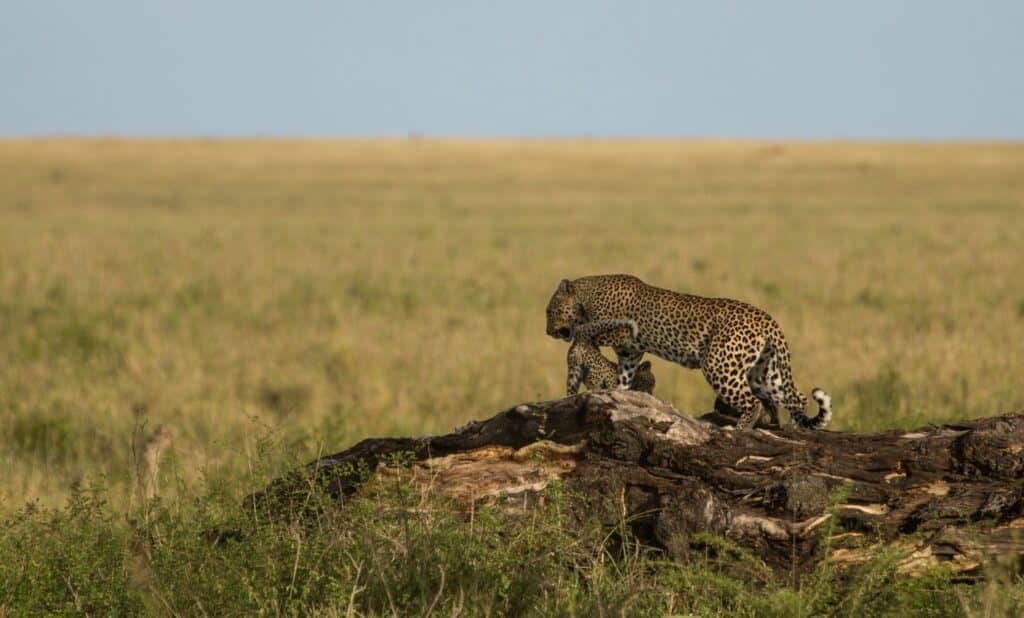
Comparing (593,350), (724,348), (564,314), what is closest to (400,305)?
(564,314)

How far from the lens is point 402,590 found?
4.99 meters

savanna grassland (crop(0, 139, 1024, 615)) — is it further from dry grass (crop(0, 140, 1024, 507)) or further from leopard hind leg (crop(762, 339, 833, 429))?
leopard hind leg (crop(762, 339, 833, 429))

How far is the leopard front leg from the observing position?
7090 mm

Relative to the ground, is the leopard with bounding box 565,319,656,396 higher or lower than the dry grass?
higher

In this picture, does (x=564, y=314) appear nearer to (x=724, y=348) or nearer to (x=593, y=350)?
(x=593, y=350)

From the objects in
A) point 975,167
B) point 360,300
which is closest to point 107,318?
point 360,300

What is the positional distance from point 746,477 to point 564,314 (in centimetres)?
230

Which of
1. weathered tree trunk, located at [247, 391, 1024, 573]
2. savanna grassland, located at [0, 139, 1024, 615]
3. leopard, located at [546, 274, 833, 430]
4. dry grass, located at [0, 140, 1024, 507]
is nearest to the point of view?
savanna grassland, located at [0, 139, 1024, 615]

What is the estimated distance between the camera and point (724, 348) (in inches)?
272

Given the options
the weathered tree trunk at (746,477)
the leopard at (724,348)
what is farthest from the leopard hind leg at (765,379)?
the weathered tree trunk at (746,477)

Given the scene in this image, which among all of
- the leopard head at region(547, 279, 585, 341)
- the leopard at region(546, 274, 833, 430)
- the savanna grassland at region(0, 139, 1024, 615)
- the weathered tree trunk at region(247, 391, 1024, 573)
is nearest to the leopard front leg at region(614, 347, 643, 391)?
the leopard at region(546, 274, 833, 430)

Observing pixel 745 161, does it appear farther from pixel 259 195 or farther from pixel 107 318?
pixel 107 318

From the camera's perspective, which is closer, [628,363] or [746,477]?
[746,477]

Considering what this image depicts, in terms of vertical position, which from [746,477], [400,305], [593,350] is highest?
[593,350]
